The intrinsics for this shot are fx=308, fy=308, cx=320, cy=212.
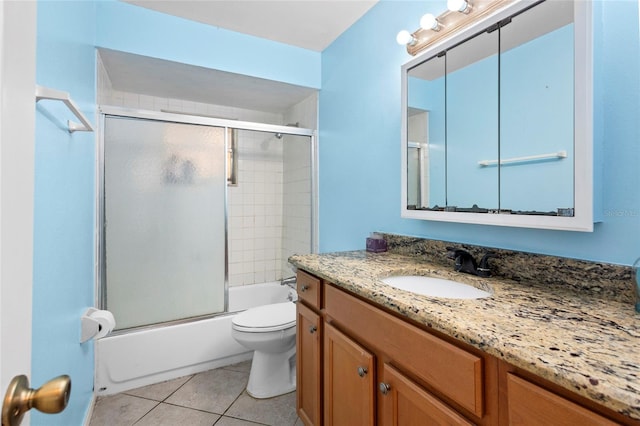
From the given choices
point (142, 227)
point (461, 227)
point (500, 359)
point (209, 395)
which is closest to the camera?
point (500, 359)

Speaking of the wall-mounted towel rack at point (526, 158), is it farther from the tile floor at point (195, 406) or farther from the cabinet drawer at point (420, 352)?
the tile floor at point (195, 406)

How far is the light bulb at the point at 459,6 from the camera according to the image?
1.26 metres

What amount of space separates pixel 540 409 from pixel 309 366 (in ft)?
A: 3.48

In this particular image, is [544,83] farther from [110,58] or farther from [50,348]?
[110,58]

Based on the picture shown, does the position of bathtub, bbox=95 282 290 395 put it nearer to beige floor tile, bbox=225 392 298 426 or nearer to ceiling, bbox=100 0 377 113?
beige floor tile, bbox=225 392 298 426

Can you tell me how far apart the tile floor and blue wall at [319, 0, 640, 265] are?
1.10 metres

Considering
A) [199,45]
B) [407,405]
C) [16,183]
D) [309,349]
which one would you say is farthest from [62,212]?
[199,45]

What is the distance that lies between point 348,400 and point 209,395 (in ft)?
3.83

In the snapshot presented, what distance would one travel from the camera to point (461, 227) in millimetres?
1375

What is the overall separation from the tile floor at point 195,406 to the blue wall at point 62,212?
19 cm

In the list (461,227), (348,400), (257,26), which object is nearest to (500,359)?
(348,400)

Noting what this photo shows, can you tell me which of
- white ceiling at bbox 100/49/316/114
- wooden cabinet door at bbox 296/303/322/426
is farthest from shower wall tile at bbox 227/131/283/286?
wooden cabinet door at bbox 296/303/322/426

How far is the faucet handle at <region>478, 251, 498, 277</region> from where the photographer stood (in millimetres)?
1169

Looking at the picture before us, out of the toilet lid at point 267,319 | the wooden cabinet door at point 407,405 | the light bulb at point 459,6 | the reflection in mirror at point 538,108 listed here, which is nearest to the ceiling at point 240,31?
the light bulb at point 459,6
